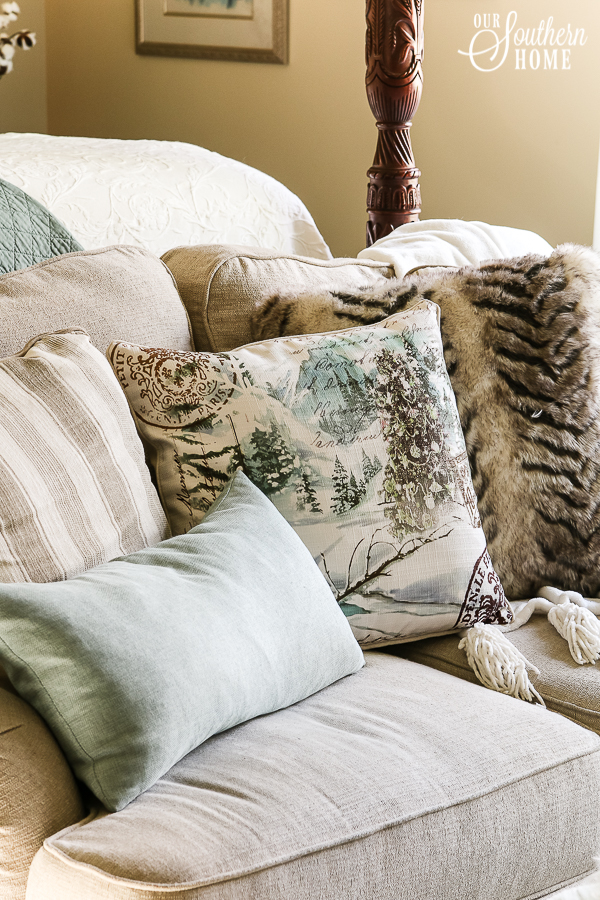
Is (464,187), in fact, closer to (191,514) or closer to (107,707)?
(191,514)

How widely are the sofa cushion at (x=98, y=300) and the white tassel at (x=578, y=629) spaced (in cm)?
70

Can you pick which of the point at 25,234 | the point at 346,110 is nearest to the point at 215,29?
the point at 346,110

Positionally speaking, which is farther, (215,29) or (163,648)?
(215,29)

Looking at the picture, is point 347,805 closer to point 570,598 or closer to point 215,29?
point 570,598

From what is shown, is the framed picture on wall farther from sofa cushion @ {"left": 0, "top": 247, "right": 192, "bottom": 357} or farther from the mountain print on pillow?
the mountain print on pillow

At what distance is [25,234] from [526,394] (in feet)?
2.84

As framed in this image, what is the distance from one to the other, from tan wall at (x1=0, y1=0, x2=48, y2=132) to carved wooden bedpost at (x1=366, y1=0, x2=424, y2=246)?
2225 mm

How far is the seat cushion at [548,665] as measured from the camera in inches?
45.6

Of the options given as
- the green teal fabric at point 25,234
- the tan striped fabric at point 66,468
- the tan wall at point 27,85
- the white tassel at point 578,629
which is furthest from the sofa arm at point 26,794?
the tan wall at point 27,85

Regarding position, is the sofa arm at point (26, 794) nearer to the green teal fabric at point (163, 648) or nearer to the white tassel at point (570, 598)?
the green teal fabric at point (163, 648)

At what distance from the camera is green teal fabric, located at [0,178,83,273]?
4.96 feet

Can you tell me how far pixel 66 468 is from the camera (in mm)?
1075

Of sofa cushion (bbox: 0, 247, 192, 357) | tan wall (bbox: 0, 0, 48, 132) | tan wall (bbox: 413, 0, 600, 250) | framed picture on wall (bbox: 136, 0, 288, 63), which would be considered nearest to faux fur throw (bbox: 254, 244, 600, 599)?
sofa cushion (bbox: 0, 247, 192, 357)

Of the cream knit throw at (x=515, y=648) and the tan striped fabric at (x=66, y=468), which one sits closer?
the tan striped fabric at (x=66, y=468)
